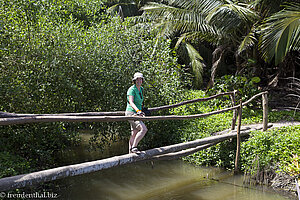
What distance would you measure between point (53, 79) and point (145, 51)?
298cm

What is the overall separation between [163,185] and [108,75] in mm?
3097

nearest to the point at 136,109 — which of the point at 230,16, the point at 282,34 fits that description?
the point at 282,34

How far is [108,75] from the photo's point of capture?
7.69 meters

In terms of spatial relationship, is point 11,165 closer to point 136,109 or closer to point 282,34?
point 136,109

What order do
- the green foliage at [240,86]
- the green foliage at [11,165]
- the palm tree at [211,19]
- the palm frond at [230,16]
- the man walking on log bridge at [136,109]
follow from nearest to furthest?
the man walking on log bridge at [136,109]
the green foliage at [11,165]
the palm frond at [230,16]
the palm tree at [211,19]
the green foliage at [240,86]

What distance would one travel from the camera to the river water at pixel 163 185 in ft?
20.4

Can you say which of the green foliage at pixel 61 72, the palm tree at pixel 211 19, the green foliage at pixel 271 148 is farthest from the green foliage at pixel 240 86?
the green foliage at pixel 271 148

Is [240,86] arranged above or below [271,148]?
above

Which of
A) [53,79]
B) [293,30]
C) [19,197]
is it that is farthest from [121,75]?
[293,30]

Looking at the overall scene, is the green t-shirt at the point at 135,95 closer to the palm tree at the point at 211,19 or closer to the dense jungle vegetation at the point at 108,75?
the dense jungle vegetation at the point at 108,75

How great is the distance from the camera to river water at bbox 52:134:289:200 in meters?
6.20

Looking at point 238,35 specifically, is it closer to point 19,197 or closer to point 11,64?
point 11,64

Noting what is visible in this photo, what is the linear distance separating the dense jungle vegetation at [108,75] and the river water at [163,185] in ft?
1.85

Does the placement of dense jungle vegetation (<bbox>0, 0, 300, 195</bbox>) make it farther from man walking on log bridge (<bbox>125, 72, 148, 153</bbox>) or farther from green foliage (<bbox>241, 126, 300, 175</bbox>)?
man walking on log bridge (<bbox>125, 72, 148, 153</bbox>)
